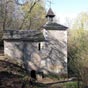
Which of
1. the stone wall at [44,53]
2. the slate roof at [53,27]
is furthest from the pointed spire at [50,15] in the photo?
the stone wall at [44,53]

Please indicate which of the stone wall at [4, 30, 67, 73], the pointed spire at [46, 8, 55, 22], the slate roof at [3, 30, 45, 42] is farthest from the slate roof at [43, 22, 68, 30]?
the slate roof at [3, 30, 45, 42]

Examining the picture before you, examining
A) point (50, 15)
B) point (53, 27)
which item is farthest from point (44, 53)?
point (50, 15)

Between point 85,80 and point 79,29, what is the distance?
113ft

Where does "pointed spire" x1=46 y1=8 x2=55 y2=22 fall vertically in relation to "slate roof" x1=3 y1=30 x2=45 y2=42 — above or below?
above

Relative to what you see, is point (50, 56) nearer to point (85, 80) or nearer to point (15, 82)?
point (15, 82)

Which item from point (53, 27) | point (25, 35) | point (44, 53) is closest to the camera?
point (44, 53)

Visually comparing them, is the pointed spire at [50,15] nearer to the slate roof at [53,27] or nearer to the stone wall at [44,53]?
the slate roof at [53,27]

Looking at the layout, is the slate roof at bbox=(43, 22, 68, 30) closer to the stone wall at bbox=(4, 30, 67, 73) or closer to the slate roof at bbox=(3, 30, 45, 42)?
the stone wall at bbox=(4, 30, 67, 73)

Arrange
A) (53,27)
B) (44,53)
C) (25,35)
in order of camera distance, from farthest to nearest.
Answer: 1. (25,35)
2. (53,27)
3. (44,53)

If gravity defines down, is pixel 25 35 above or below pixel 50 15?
below

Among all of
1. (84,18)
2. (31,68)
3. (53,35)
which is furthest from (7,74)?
(84,18)

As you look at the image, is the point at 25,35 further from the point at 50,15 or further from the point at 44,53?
the point at 50,15

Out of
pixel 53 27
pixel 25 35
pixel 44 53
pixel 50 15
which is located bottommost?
pixel 44 53

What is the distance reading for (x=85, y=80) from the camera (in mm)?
21656
